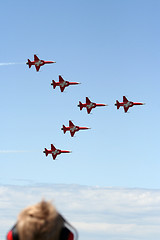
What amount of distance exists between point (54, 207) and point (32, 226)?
2.33ft

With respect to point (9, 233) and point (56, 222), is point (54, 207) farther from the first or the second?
point (9, 233)

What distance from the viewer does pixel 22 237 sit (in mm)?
10086

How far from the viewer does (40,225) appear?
9.98 m

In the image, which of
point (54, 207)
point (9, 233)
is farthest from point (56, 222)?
point (9, 233)

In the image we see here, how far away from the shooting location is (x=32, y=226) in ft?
32.6

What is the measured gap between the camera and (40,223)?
394 inches

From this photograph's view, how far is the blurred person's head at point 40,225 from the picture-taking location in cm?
997

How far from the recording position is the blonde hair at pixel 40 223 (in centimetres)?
996

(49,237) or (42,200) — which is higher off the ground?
(42,200)

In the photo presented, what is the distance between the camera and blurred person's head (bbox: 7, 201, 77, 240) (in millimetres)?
9969

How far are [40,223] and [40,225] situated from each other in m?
0.04

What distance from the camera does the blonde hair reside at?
996 centimetres

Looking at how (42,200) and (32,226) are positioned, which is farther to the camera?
(42,200)

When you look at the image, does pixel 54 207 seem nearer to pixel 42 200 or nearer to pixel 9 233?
pixel 42 200
